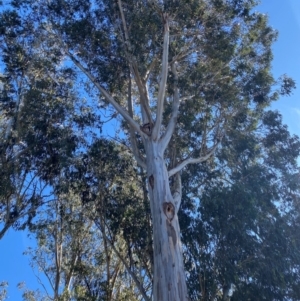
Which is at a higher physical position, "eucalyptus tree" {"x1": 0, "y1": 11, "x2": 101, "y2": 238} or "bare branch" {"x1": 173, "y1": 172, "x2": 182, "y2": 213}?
"eucalyptus tree" {"x1": 0, "y1": 11, "x2": 101, "y2": 238}

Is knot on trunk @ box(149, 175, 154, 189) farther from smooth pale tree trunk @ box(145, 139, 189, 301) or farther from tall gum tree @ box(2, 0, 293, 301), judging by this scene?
tall gum tree @ box(2, 0, 293, 301)

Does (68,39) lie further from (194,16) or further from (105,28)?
(194,16)

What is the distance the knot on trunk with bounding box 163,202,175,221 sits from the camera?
7.95 meters

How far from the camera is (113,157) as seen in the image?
42.9ft

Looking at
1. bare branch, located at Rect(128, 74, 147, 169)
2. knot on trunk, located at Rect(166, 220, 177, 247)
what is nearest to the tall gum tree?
bare branch, located at Rect(128, 74, 147, 169)

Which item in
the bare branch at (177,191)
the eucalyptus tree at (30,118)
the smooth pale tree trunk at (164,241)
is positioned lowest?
the smooth pale tree trunk at (164,241)

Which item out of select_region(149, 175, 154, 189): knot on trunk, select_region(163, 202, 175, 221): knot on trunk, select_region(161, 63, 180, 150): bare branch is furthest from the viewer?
select_region(161, 63, 180, 150): bare branch

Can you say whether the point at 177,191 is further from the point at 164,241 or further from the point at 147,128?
the point at 164,241

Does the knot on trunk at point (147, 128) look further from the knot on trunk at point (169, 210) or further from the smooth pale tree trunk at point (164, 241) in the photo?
the knot on trunk at point (169, 210)

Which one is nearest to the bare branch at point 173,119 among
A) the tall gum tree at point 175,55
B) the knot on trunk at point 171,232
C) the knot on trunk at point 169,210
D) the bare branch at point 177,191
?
the tall gum tree at point 175,55

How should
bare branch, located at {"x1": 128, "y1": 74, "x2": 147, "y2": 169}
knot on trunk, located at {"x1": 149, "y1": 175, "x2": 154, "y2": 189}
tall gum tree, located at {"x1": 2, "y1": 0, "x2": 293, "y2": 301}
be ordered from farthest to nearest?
1. tall gum tree, located at {"x1": 2, "y1": 0, "x2": 293, "y2": 301}
2. bare branch, located at {"x1": 128, "y1": 74, "x2": 147, "y2": 169}
3. knot on trunk, located at {"x1": 149, "y1": 175, "x2": 154, "y2": 189}

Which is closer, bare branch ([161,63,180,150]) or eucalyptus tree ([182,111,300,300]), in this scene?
bare branch ([161,63,180,150])

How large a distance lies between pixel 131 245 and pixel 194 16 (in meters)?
7.43

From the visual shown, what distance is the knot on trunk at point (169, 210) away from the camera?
313 inches
